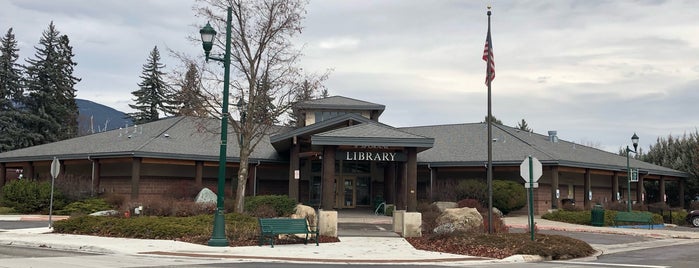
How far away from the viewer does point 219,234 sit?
734 inches

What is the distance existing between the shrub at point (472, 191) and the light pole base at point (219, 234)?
21.7 m

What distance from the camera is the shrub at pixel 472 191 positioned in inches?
1480

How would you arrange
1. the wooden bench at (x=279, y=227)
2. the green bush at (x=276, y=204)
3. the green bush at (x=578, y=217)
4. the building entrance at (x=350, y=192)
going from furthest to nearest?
the building entrance at (x=350, y=192) → the green bush at (x=578, y=217) → the green bush at (x=276, y=204) → the wooden bench at (x=279, y=227)

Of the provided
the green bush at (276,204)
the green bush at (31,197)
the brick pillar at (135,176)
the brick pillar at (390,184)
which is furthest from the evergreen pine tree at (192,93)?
the brick pillar at (390,184)

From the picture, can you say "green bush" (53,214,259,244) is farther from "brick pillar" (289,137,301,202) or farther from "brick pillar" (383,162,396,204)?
"brick pillar" (383,162,396,204)

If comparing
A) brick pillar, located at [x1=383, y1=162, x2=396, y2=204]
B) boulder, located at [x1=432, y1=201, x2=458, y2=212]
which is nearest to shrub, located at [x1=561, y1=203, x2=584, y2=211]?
boulder, located at [x1=432, y1=201, x2=458, y2=212]

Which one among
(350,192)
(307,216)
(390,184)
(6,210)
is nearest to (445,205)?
(390,184)

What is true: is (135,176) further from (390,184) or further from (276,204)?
(390,184)

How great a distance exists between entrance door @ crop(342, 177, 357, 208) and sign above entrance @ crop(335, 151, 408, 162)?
9024mm

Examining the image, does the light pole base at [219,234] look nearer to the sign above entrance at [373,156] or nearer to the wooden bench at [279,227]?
the wooden bench at [279,227]

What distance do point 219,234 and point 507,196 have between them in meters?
23.0

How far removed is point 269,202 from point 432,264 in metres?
16.9

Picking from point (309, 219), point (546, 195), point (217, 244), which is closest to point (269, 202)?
point (309, 219)

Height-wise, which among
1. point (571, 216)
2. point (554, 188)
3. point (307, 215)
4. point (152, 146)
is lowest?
point (571, 216)
